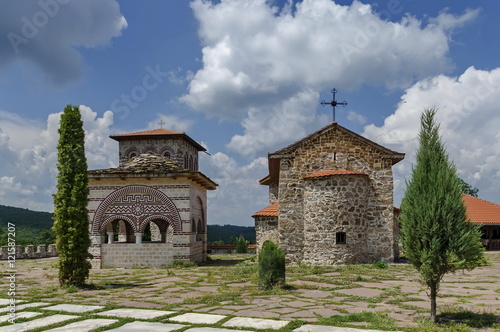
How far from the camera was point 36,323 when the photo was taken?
7.38 m

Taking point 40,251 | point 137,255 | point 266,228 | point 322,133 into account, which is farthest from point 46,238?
point 322,133

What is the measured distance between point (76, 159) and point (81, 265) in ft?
10.9

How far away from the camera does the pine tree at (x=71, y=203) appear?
41.4ft

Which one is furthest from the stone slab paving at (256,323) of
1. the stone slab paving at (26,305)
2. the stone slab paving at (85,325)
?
the stone slab paving at (26,305)

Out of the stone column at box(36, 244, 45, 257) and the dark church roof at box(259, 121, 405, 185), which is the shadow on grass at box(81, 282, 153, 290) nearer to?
the dark church roof at box(259, 121, 405, 185)

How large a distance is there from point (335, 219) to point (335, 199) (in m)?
0.88

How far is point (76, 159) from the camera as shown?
13.0 meters

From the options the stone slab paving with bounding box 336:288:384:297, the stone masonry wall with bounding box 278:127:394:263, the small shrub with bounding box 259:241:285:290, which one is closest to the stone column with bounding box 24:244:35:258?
the stone masonry wall with bounding box 278:127:394:263

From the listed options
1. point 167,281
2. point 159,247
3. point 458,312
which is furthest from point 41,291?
point 458,312

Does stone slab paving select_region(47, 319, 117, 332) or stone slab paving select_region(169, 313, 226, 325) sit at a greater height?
stone slab paving select_region(47, 319, 117, 332)

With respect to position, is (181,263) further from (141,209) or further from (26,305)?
(26,305)

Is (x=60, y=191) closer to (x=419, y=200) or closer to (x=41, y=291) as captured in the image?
(x=41, y=291)

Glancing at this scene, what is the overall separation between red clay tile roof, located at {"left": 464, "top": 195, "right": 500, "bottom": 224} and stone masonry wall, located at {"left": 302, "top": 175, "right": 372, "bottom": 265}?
14159mm

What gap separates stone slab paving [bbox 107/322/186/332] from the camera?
682 cm
